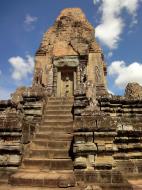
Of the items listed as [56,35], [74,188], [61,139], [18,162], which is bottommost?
[74,188]

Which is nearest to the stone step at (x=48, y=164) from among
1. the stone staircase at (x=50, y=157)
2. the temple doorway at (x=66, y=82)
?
the stone staircase at (x=50, y=157)

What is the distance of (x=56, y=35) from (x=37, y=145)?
42.5 ft

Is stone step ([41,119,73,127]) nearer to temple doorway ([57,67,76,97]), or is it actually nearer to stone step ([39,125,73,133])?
stone step ([39,125,73,133])

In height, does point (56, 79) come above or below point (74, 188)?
above

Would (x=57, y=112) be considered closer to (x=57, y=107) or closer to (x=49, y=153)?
(x=57, y=107)

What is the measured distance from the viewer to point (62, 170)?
6.41 meters

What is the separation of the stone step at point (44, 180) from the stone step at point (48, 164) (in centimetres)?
67

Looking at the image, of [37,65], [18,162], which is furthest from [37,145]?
[37,65]

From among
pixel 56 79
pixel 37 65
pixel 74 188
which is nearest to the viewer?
pixel 74 188

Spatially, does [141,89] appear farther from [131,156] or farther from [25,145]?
[25,145]

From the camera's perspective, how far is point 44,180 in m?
5.53

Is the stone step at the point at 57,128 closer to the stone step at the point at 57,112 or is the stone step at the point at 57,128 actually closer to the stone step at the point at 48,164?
the stone step at the point at 57,112

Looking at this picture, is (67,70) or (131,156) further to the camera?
(67,70)

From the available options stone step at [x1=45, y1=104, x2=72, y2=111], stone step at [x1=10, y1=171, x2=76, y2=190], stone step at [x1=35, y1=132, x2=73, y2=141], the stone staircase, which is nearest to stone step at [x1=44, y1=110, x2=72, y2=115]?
the stone staircase
